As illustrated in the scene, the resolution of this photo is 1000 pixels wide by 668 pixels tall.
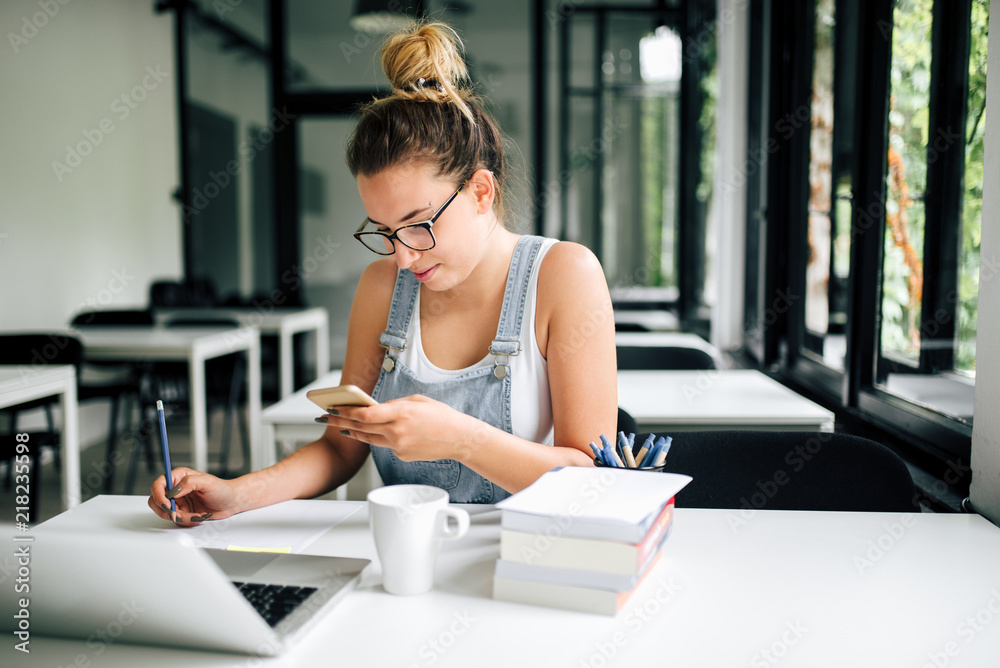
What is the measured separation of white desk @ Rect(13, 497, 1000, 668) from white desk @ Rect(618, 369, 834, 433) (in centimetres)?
68

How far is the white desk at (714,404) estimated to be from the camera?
1.78 m

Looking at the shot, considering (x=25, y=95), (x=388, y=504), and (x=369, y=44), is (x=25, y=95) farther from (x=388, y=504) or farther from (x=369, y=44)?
(x=388, y=504)

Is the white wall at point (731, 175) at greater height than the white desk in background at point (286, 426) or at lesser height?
greater

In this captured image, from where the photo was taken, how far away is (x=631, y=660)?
66 cm

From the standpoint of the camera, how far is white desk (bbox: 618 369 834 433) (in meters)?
1.78

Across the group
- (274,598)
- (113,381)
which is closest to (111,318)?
(113,381)

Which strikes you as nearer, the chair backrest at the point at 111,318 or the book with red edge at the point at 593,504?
the book with red edge at the point at 593,504

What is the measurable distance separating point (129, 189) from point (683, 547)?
494 cm

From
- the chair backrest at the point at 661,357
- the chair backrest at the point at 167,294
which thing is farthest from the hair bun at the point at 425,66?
the chair backrest at the point at 167,294

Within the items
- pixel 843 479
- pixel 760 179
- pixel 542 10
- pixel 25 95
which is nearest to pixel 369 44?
pixel 542 10

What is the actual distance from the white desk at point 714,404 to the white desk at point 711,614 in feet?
2.22

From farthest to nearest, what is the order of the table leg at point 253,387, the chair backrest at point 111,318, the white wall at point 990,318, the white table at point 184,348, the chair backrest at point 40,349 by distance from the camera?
the chair backrest at point 111,318, the table leg at point 253,387, the white table at point 184,348, the chair backrest at point 40,349, the white wall at point 990,318

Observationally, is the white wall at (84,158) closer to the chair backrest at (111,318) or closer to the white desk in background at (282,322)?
the chair backrest at (111,318)

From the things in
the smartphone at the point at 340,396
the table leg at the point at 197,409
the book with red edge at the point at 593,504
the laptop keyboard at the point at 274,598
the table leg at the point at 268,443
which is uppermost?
the smartphone at the point at 340,396
